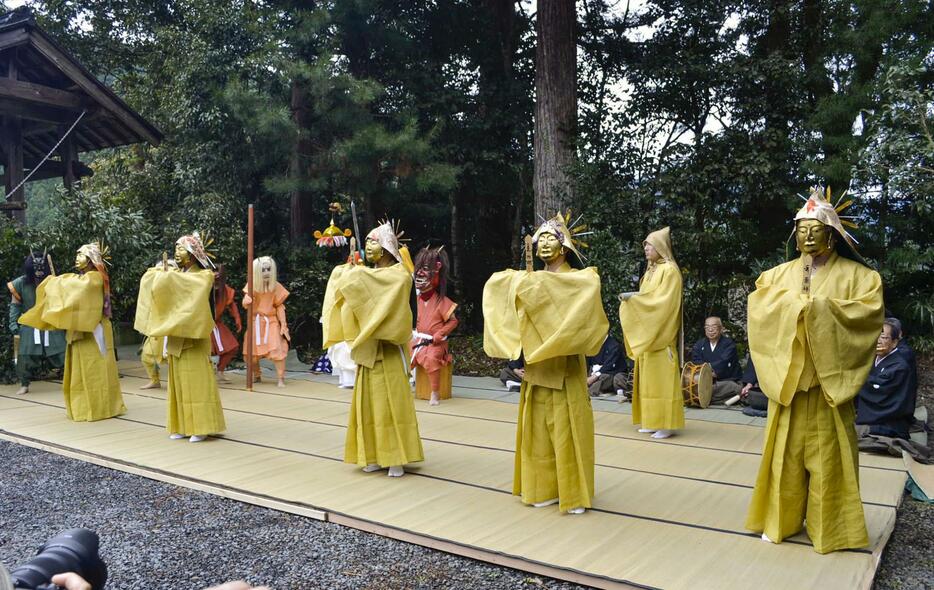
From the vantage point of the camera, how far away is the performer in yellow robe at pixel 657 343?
242 inches

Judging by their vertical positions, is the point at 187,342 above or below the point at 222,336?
above

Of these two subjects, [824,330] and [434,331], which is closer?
[824,330]

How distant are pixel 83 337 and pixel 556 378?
17.4 ft

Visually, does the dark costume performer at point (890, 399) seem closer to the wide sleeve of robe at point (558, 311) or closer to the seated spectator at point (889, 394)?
the seated spectator at point (889, 394)

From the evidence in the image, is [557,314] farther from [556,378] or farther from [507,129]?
[507,129]

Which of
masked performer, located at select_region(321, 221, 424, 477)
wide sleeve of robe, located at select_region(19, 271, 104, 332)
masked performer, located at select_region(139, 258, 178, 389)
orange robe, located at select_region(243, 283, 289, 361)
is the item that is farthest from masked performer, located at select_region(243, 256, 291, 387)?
masked performer, located at select_region(321, 221, 424, 477)

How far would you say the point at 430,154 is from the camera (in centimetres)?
1063

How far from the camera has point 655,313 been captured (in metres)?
6.13

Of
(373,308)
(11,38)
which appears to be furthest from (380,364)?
(11,38)

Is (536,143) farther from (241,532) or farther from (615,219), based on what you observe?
(241,532)

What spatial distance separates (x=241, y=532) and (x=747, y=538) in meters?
Answer: 2.95

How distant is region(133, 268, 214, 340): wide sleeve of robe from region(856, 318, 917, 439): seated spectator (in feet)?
18.5

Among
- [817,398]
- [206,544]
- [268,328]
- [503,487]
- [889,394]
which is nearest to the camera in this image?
[817,398]

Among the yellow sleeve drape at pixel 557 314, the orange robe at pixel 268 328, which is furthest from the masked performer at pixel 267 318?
the yellow sleeve drape at pixel 557 314
